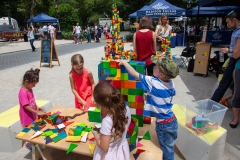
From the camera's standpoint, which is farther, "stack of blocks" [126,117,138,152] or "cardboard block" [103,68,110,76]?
"cardboard block" [103,68,110,76]

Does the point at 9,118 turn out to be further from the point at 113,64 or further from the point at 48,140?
the point at 113,64

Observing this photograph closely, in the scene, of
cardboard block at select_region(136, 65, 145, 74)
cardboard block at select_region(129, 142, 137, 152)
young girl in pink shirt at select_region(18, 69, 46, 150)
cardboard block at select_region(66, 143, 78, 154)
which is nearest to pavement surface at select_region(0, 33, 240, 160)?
young girl in pink shirt at select_region(18, 69, 46, 150)

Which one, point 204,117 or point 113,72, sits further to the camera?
point 204,117

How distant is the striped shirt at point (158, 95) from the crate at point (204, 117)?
23.4 inches

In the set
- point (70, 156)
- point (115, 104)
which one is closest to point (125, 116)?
point (115, 104)

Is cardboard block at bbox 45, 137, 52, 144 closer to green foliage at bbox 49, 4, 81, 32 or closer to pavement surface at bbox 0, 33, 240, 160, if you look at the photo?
pavement surface at bbox 0, 33, 240, 160

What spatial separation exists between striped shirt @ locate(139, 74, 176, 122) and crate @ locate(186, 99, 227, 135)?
593 mm

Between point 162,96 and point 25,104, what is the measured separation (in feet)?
5.71

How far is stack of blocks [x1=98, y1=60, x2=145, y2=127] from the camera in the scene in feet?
7.25

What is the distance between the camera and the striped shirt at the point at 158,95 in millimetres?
1958

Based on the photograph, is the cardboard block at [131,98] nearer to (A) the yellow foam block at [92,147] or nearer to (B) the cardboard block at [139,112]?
(B) the cardboard block at [139,112]

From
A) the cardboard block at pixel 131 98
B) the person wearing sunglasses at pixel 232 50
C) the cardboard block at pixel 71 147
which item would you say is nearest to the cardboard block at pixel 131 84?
the cardboard block at pixel 131 98

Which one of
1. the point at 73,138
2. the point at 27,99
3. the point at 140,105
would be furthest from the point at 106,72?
the point at 27,99

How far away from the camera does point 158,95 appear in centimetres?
197
